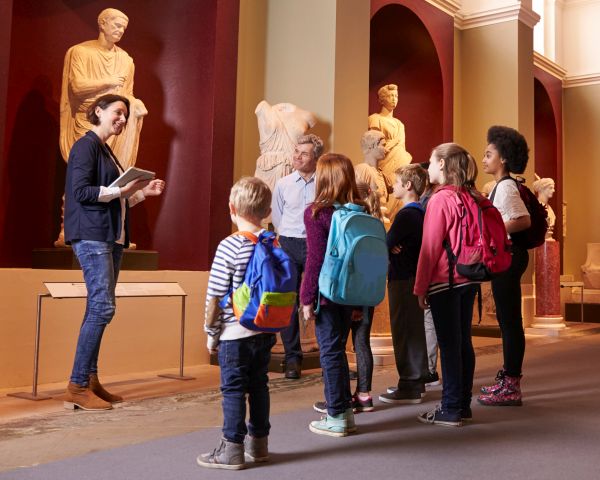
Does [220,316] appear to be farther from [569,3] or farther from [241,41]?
[569,3]

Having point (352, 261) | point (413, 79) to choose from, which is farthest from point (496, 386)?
point (413, 79)

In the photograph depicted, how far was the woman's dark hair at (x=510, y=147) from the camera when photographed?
13.9ft

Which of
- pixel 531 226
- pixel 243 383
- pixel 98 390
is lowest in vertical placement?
pixel 98 390

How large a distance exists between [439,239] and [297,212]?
71.2 inches

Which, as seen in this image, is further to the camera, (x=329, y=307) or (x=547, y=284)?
(x=547, y=284)

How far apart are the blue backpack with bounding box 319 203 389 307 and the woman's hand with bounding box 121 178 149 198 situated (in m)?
1.16

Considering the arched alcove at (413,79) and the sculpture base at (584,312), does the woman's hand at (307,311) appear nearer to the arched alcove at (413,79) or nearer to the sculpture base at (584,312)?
the arched alcove at (413,79)

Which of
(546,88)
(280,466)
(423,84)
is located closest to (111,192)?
(280,466)

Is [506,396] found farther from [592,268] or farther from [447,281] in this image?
A: [592,268]

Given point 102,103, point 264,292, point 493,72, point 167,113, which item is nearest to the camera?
point 264,292

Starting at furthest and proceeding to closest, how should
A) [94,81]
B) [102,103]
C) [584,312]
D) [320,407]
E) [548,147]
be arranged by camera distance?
[548,147]
[584,312]
[94,81]
[102,103]
[320,407]

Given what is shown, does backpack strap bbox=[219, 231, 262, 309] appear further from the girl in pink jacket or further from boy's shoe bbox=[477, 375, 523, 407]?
boy's shoe bbox=[477, 375, 523, 407]

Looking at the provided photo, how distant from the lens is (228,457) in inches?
108

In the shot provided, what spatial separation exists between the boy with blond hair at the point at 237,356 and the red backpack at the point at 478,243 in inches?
43.1
